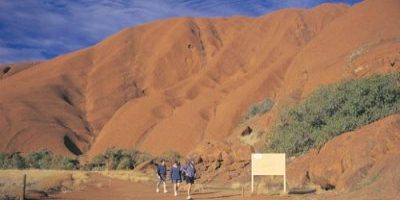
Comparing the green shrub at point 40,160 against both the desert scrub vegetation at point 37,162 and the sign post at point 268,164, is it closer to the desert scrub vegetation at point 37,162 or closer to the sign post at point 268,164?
the desert scrub vegetation at point 37,162

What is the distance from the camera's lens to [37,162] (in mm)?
65125

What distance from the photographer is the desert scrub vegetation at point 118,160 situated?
59125mm

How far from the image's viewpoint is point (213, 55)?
100125 mm

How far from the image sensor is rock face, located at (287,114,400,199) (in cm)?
1728

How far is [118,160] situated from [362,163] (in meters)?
43.4

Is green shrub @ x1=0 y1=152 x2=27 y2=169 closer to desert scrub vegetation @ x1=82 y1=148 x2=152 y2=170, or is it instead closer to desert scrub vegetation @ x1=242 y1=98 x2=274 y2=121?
desert scrub vegetation @ x1=82 y1=148 x2=152 y2=170

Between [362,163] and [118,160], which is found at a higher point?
[118,160]

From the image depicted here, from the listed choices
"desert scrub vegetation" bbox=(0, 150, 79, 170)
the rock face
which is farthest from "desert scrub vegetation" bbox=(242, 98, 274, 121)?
the rock face

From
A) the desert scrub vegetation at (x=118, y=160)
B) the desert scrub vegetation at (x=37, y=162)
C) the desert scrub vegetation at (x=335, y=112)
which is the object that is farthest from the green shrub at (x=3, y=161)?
the desert scrub vegetation at (x=335, y=112)

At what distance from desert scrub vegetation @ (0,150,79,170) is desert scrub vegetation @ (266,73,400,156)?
32.2m

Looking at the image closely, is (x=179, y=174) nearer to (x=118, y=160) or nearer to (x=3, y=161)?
(x=118, y=160)

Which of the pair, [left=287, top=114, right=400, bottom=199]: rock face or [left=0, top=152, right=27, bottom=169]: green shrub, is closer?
[left=287, top=114, right=400, bottom=199]: rock face

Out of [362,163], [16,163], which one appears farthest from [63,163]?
[362,163]

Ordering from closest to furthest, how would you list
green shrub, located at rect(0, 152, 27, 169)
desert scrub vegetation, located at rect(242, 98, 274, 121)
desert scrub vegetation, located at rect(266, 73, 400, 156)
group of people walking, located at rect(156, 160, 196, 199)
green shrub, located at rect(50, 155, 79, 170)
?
group of people walking, located at rect(156, 160, 196, 199)
desert scrub vegetation, located at rect(266, 73, 400, 156)
desert scrub vegetation, located at rect(242, 98, 274, 121)
green shrub, located at rect(0, 152, 27, 169)
green shrub, located at rect(50, 155, 79, 170)
